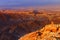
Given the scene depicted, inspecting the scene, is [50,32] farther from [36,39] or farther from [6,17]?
[6,17]

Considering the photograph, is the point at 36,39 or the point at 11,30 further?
the point at 11,30

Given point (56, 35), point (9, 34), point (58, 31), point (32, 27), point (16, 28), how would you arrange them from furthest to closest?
1. point (32, 27)
2. point (16, 28)
3. point (9, 34)
4. point (58, 31)
5. point (56, 35)

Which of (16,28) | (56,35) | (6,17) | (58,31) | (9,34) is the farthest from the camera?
(6,17)

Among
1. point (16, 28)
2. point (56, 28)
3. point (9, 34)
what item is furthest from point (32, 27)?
point (56, 28)

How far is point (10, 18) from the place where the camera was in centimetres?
5266

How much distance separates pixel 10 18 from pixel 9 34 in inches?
576

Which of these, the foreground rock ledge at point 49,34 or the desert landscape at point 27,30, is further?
the desert landscape at point 27,30

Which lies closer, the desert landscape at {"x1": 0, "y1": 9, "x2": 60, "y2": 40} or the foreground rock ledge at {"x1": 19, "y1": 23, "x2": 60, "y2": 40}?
the foreground rock ledge at {"x1": 19, "y1": 23, "x2": 60, "y2": 40}

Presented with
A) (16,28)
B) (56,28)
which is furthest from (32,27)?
(56,28)

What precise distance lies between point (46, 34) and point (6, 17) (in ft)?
139

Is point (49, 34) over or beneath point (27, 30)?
over

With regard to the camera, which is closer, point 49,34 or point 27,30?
point 49,34

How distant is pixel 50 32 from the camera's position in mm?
10633

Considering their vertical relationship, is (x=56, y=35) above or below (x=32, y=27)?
above
